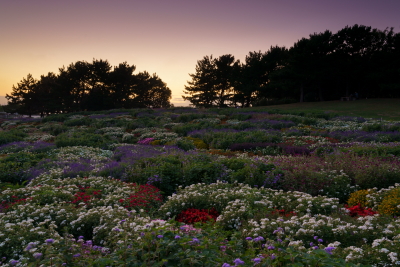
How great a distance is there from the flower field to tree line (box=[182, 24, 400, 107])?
38464mm

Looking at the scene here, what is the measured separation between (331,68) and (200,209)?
1865 inches

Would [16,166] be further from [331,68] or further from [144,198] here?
[331,68]

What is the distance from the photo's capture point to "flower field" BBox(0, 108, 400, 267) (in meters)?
3.21

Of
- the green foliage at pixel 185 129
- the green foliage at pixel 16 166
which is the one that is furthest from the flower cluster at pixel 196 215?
the green foliage at pixel 185 129

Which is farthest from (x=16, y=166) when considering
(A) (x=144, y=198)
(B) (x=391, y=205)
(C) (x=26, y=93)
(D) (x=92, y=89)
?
(C) (x=26, y=93)

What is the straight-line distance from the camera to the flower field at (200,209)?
10.5 feet

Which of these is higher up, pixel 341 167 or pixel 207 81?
pixel 207 81

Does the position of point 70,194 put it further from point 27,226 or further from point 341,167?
point 341,167

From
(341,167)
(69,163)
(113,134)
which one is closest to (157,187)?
(69,163)

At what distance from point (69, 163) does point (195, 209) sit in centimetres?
611

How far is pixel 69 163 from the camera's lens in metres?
10.3

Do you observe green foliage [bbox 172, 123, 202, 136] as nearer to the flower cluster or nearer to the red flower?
the red flower

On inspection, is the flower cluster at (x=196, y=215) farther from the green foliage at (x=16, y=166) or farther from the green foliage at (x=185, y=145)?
the green foliage at (x=185, y=145)

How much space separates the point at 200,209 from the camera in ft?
21.1
